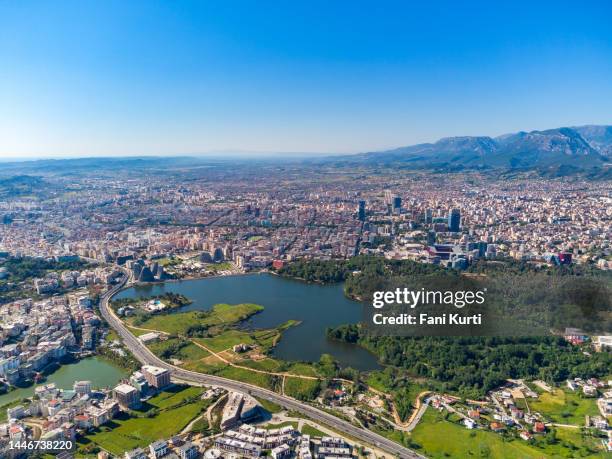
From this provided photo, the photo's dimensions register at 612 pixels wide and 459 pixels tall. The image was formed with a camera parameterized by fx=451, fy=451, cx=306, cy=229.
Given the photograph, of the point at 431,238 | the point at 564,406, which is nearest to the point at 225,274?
the point at 431,238

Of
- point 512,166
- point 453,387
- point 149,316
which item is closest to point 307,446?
point 453,387

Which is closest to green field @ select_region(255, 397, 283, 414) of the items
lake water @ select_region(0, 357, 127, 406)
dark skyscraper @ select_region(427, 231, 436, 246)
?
lake water @ select_region(0, 357, 127, 406)

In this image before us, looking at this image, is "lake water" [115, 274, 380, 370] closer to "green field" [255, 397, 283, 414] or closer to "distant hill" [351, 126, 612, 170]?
"green field" [255, 397, 283, 414]

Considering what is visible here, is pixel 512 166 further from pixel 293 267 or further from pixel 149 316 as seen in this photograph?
pixel 149 316

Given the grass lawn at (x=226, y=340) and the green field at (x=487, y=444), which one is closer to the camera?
the green field at (x=487, y=444)

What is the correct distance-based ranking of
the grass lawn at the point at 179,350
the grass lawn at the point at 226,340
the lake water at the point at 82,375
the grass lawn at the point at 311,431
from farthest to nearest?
the grass lawn at the point at 226,340, the grass lawn at the point at 179,350, the lake water at the point at 82,375, the grass lawn at the point at 311,431

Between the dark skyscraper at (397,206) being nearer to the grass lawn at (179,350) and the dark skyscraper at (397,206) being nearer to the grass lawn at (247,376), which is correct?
the grass lawn at (179,350)

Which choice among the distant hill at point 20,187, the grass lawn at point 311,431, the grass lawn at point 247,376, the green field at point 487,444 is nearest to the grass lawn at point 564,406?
the green field at point 487,444
